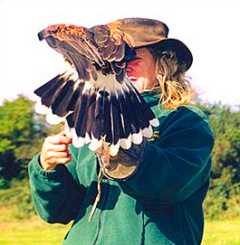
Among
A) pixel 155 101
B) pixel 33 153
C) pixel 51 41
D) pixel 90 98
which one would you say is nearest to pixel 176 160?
pixel 155 101

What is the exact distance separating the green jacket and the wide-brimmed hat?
0.25 m

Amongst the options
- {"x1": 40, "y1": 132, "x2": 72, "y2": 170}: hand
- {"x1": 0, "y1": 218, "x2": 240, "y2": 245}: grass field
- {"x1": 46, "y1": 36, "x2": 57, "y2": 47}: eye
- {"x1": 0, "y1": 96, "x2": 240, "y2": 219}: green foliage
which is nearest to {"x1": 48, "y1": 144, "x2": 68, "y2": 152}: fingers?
{"x1": 40, "y1": 132, "x2": 72, "y2": 170}: hand

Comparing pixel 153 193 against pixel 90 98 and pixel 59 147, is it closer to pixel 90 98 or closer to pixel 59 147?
pixel 59 147

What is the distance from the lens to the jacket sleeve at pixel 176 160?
3682mm

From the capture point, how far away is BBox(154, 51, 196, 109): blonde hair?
159 inches

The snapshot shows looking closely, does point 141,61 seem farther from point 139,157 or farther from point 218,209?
point 218,209

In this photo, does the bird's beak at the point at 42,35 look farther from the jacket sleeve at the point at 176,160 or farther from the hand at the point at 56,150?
the jacket sleeve at the point at 176,160

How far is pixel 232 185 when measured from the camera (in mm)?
28531

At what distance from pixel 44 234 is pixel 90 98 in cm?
1688

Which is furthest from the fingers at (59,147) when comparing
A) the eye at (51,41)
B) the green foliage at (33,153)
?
the green foliage at (33,153)

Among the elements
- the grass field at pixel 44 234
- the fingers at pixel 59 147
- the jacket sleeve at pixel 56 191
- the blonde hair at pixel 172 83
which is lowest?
the grass field at pixel 44 234

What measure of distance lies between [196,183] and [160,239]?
0.30m

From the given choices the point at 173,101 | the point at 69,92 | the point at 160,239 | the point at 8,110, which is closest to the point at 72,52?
the point at 69,92

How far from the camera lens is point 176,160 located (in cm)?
381
